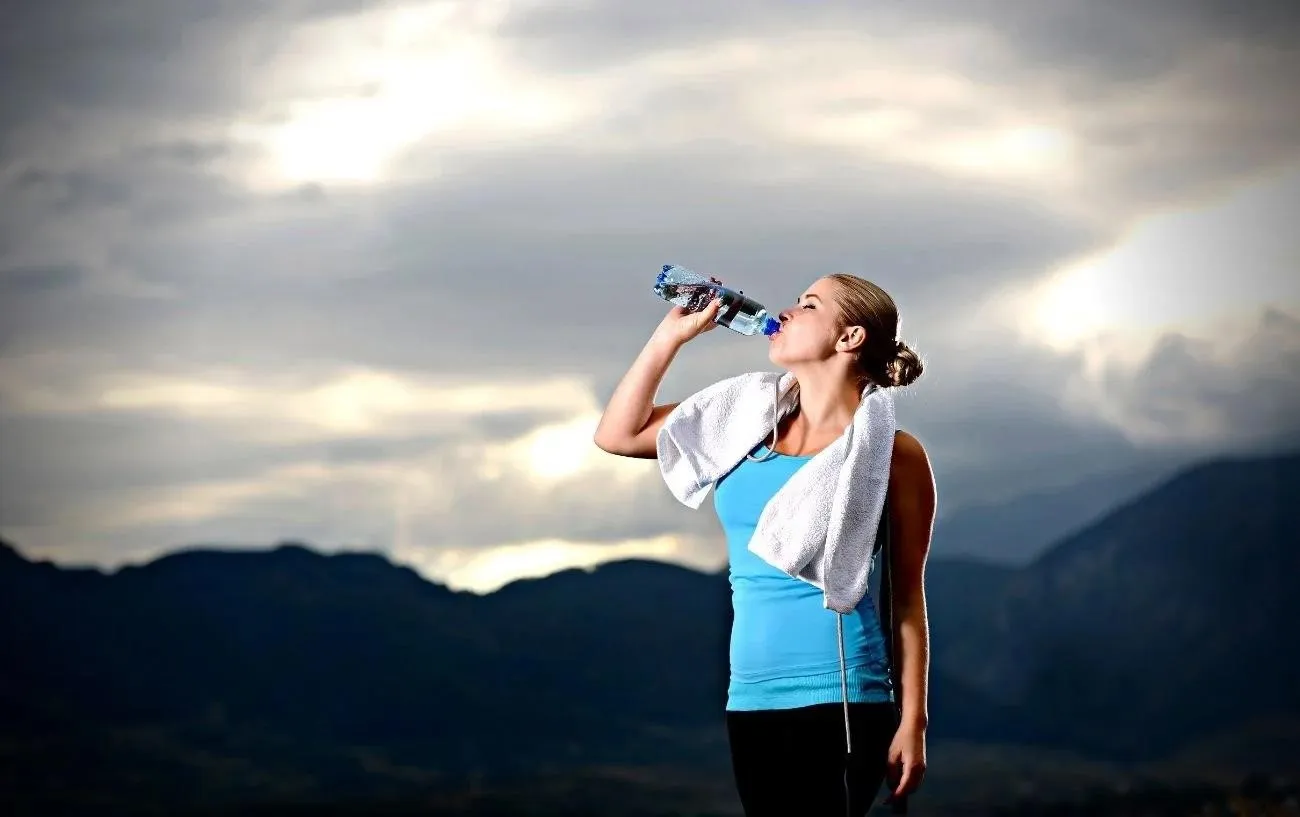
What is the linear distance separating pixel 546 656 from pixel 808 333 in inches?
111

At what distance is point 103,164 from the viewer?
412cm

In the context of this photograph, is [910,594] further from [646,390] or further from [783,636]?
[646,390]

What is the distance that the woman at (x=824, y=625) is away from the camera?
1.59 metres

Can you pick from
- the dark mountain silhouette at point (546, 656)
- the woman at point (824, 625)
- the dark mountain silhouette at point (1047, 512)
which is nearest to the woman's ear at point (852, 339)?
the woman at point (824, 625)

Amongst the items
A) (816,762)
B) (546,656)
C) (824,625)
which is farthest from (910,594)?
(546,656)

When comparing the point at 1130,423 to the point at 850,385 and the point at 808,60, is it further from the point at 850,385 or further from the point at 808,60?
the point at 850,385

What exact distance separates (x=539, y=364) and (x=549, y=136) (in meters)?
0.61

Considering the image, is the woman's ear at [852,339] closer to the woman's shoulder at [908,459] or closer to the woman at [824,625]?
the woman at [824,625]

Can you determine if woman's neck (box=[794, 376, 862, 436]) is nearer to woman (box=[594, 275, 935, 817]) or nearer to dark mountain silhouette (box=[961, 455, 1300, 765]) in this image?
woman (box=[594, 275, 935, 817])

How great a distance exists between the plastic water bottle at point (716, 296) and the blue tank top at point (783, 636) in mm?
251

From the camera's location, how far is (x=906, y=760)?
158 centimetres

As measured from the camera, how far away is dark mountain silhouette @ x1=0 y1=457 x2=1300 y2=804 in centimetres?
416

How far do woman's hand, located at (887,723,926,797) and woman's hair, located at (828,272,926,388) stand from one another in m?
0.41

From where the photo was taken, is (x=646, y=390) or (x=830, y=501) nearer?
(x=830, y=501)
